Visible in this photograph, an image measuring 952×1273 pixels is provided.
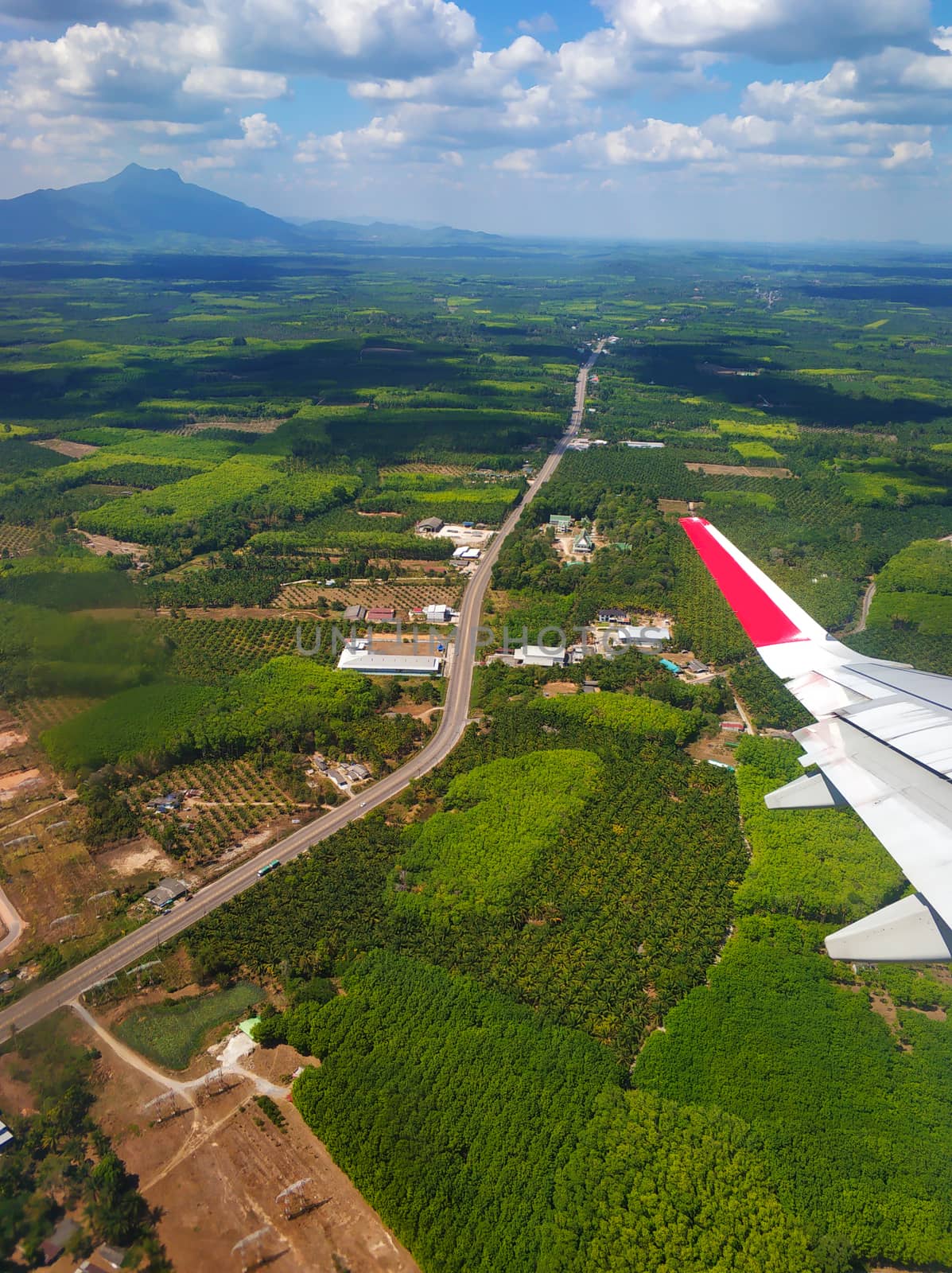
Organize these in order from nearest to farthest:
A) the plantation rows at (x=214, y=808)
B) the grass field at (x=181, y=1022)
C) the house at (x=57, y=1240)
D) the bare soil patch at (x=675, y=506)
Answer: the house at (x=57, y=1240) < the grass field at (x=181, y=1022) < the plantation rows at (x=214, y=808) < the bare soil patch at (x=675, y=506)

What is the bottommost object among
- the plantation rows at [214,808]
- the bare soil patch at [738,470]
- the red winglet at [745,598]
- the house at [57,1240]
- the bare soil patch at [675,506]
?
the house at [57,1240]

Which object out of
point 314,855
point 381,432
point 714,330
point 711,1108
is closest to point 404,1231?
point 711,1108

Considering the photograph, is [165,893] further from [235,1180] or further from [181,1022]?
[235,1180]

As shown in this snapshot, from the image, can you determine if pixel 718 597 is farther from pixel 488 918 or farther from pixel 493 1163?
pixel 493 1163

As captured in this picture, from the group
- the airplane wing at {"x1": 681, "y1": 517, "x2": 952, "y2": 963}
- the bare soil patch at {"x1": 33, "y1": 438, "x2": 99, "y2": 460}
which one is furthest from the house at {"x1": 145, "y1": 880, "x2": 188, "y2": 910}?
the bare soil patch at {"x1": 33, "y1": 438, "x2": 99, "y2": 460}

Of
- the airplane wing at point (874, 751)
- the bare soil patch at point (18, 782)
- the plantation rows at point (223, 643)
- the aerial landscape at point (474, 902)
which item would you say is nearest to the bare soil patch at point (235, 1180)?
the aerial landscape at point (474, 902)

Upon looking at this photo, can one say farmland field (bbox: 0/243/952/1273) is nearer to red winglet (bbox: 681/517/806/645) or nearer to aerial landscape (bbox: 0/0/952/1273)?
aerial landscape (bbox: 0/0/952/1273)

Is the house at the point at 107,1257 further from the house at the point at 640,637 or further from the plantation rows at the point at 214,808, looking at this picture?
the house at the point at 640,637
